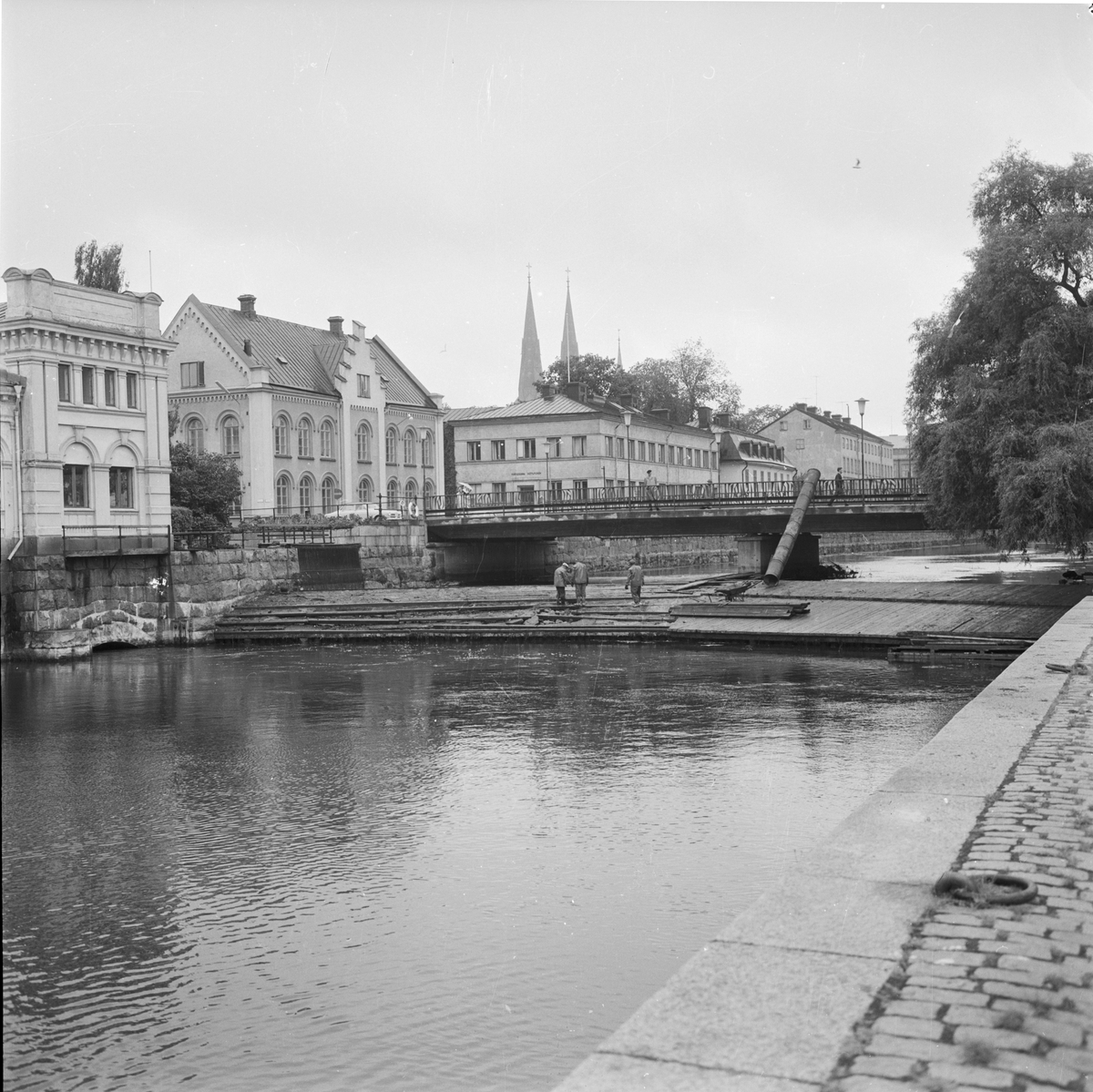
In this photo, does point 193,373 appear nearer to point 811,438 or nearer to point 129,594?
point 129,594

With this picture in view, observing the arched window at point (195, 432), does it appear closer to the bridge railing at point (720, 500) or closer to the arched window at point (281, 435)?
the arched window at point (281, 435)

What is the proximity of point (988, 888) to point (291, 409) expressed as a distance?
64748 millimetres

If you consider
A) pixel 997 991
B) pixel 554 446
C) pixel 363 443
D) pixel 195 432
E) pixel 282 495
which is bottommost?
pixel 997 991

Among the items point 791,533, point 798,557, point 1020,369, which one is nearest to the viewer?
point 1020,369

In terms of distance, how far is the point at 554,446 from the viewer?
8625 cm

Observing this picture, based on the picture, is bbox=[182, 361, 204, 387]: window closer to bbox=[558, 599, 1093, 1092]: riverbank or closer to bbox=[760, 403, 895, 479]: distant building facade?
bbox=[558, 599, 1093, 1092]: riverbank

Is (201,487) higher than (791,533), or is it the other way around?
(201,487)

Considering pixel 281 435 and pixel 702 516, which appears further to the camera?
pixel 281 435

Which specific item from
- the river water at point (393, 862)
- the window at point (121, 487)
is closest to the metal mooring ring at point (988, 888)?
the river water at point (393, 862)

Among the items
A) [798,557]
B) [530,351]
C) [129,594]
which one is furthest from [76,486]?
[530,351]

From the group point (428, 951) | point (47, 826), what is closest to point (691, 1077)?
point (428, 951)

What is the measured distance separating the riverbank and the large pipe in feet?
112

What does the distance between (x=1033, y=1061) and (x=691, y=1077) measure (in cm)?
129

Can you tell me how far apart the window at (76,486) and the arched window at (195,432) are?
28704mm
